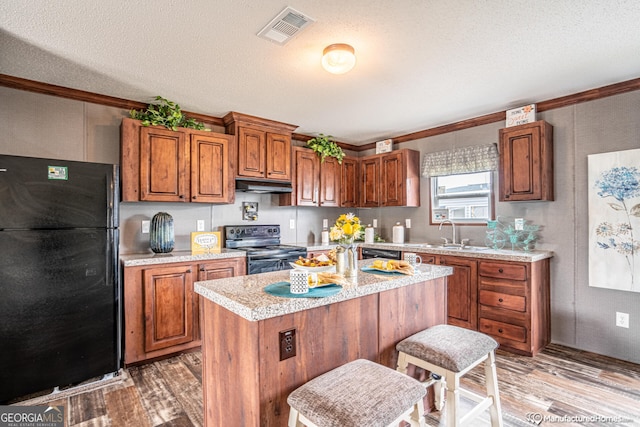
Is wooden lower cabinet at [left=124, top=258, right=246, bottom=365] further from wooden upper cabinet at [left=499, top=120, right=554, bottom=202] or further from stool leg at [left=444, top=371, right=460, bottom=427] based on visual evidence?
wooden upper cabinet at [left=499, top=120, right=554, bottom=202]

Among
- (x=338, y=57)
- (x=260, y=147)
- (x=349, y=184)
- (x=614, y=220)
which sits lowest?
(x=614, y=220)

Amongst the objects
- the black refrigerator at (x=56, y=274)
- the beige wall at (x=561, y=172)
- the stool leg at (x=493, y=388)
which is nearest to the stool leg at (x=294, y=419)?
the stool leg at (x=493, y=388)

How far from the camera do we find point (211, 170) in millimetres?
3531

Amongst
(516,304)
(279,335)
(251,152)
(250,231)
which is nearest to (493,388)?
(279,335)

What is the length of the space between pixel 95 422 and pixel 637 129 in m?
4.75

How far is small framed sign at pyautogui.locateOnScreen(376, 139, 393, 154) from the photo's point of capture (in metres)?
4.74

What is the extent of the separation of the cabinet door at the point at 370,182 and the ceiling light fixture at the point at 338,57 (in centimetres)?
262

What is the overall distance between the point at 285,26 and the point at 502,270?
288 centimetres

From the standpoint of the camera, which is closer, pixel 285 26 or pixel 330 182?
pixel 285 26

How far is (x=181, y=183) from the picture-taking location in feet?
10.9

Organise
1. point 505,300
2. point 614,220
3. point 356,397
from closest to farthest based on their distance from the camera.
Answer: point 356,397
point 614,220
point 505,300

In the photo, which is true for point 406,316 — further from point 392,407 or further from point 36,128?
point 36,128

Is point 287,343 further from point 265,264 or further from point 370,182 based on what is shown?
point 370,182

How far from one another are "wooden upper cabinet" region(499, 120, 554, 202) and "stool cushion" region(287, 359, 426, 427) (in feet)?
9.06
